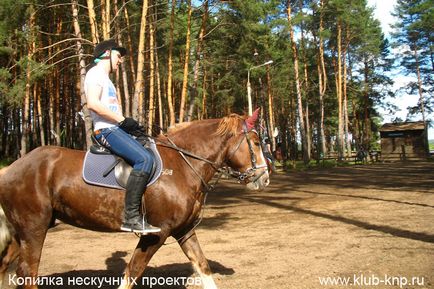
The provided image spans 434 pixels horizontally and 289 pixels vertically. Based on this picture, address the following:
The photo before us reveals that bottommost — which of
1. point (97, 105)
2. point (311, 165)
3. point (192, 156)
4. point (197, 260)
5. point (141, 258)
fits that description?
point (311, 165)

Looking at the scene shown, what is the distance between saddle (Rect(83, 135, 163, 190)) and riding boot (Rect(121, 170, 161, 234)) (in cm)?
16

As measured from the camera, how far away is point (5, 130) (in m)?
37.8

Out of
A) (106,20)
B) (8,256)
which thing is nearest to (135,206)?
(8,256)

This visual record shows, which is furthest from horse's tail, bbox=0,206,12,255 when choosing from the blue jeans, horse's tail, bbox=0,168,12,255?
the blue jeans

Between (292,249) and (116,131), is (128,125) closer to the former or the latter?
(116,131)

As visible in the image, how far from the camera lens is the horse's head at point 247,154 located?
5051mm

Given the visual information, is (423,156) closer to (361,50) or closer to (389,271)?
(361,50)

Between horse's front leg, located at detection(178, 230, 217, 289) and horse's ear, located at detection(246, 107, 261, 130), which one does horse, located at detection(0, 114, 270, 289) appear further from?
horse's ear, located at detection(246, 107, 261, 130)

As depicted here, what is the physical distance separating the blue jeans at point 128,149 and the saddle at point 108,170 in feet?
0.34

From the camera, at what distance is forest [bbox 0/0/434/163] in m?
17.3

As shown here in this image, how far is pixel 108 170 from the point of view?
458cm

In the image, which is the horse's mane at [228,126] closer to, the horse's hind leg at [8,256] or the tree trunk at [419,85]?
the horse's hind leg at [8,256]

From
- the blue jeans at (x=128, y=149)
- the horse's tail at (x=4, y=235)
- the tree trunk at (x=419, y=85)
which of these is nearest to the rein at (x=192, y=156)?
the blue jeans at (x=128, y=149)

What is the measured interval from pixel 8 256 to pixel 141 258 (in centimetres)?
180
